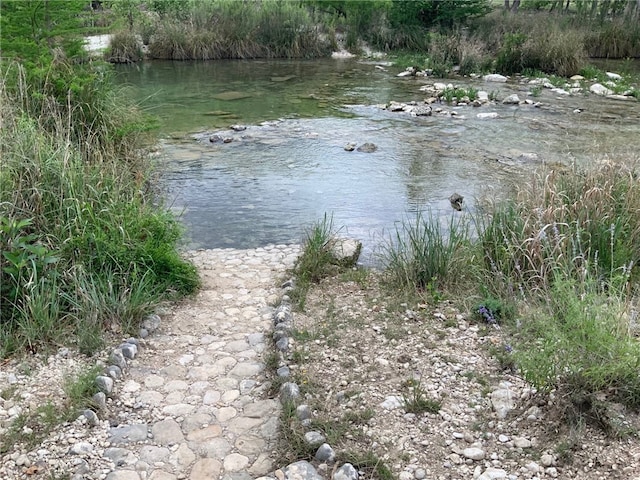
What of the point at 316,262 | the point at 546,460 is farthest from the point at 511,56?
the point at 546,460

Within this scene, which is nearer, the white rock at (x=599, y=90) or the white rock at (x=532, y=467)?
the white rock at (x=532, y=467)

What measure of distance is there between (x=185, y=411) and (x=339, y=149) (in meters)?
6.08

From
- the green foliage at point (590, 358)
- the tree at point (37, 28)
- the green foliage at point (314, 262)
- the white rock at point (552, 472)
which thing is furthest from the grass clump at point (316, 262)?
the tree at point (37, 28)

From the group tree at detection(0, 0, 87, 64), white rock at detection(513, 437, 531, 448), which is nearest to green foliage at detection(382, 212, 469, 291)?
white rock at detection(513, 437, 531, 448)

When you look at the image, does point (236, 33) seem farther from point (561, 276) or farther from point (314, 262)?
point (561, 276)

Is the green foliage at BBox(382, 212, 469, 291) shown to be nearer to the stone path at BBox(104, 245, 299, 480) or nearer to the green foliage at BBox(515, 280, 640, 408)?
the stone path at BBox(104, 245, 299, 480)

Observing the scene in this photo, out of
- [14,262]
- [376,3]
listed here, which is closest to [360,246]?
[14,262]

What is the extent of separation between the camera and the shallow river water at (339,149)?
638 cm

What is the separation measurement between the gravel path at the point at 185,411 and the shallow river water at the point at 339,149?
167cm

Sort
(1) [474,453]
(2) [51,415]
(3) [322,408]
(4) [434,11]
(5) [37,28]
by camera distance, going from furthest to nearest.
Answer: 1. (4) [434,11]
2. (5) [37,28]
3. (3) [322,408]
4. (2) [51,415]
5. (1) [474,453]

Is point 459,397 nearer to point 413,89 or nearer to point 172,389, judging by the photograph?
point 172,389

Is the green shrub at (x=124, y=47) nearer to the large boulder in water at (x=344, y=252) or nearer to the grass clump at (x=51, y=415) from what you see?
the large boulder in water at (x=344, y=252)

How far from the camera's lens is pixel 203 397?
128 inches

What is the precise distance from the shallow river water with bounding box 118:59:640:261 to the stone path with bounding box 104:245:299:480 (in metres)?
1.48
